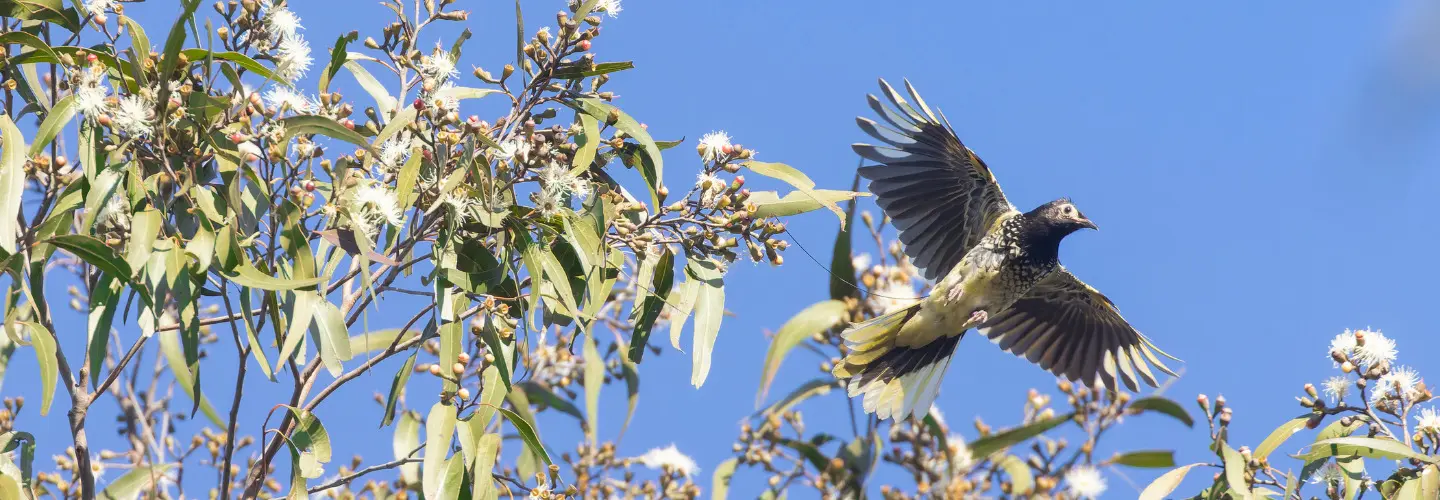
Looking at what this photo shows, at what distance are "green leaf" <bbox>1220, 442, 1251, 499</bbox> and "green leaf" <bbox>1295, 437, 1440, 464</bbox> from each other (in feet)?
0.50

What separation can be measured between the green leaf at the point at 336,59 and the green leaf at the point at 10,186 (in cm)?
64

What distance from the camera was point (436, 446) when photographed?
2934 millimetres

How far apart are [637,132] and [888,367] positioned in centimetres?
253

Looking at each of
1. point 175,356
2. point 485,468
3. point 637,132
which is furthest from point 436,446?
point 175,356

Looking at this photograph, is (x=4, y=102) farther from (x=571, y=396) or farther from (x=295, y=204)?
(x=571, y=396)

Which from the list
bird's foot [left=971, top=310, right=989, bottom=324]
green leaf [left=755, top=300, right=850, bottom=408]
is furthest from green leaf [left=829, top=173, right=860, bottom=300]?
bird's foot [left=971, top=310, right=989, bottom=324]

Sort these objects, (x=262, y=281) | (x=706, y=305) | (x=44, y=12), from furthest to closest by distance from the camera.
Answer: (x=706, y=305) → (x=44, y=12) → (x=262, y=281)

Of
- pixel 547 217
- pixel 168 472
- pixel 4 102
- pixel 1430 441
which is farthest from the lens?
pixel 168 472

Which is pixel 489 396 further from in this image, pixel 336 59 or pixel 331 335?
pixel 336 59

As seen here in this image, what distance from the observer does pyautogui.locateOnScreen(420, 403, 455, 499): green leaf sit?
9.60 ft

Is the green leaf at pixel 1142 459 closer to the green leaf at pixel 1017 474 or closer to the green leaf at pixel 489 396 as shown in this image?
the green leaf at pixel 1017 474

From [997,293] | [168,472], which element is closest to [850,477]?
[997,293]

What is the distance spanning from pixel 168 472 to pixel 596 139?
1873 millimetres

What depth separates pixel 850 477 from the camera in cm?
486
